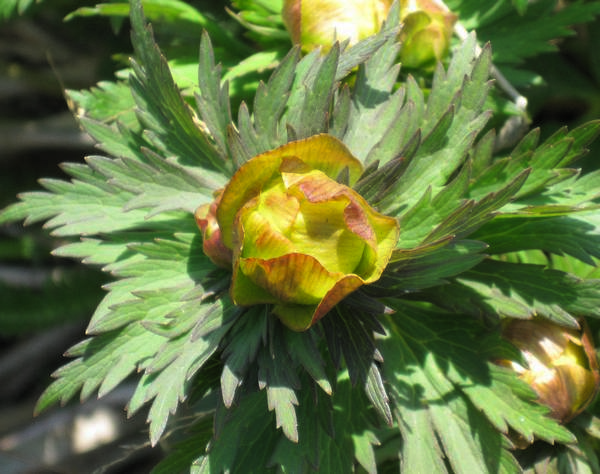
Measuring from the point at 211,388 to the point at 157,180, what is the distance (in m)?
0.42

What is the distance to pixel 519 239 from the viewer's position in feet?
4.66

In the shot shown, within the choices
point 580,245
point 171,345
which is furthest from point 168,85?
point 580,245

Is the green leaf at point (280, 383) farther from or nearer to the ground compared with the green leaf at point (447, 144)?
nearer to the ground

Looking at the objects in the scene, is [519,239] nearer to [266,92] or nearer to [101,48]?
[266,92]

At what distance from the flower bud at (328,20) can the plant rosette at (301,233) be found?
471 millimetres

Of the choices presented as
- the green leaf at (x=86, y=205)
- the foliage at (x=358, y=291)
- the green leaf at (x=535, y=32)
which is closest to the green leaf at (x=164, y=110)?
the foliage at (x=358, y=291)

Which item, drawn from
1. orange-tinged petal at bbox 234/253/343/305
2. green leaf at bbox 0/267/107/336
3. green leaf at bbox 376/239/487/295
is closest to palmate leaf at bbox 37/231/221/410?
orange-tinged petal at bbox 234/253/343/305

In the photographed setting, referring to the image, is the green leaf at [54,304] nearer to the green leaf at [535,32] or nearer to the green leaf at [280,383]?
the green leaf at [280,383]

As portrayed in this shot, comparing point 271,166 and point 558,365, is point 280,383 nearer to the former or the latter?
point 271,166

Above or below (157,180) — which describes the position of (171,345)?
below

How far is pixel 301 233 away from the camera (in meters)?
1.07

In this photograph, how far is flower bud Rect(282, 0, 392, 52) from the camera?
1524mm

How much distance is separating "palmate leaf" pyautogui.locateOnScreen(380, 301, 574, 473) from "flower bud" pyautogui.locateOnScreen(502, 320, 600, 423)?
6 cm

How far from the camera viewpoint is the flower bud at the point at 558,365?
138 cm
